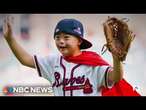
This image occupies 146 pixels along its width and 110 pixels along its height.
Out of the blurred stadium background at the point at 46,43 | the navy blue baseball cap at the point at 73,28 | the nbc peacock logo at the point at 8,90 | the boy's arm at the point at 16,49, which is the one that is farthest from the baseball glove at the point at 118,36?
the nbc peacock logo at the point at 8,90

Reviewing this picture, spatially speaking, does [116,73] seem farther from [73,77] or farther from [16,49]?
[16,49]

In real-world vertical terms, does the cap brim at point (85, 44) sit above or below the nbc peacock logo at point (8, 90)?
above

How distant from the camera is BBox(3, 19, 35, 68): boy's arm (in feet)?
12.3

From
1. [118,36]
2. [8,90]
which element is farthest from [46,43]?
[118,36]

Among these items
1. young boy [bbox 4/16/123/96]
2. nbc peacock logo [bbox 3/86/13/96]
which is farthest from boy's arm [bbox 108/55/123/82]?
nbc peacock logo [bbox 3/86/13/96]

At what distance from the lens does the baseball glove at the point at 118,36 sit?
149 inches

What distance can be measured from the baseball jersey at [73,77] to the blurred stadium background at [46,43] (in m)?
0.08

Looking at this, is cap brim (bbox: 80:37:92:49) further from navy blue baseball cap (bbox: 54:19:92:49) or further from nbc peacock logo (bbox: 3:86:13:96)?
nbc peacock logo (bbox: 3:86:13:96)

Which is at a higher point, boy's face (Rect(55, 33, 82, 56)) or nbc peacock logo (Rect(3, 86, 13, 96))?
boy's face (Rect(55, 33, 82, 56))

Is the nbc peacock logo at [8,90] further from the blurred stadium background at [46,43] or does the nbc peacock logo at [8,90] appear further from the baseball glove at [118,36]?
the baseball glove at [118,36]

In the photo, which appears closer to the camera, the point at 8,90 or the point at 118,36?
the point at 8,90

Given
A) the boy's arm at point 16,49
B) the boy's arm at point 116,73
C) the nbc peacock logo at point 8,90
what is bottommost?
the nbc peacock logo at point 8,90

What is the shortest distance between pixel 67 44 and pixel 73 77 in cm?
30

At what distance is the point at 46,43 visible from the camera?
12.4ft
